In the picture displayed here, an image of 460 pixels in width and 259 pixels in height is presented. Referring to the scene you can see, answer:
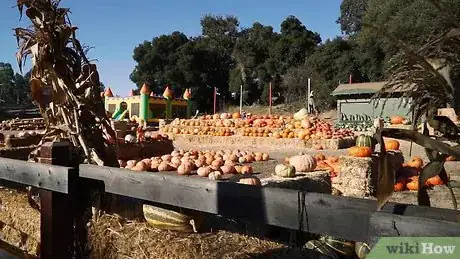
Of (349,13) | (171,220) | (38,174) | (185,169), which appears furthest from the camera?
(349,13)

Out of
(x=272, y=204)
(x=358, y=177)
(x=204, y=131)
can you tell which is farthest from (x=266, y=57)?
(x=272, y=204)

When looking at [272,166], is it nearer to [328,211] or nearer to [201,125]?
[328,211]

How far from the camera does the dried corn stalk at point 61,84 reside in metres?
4.51

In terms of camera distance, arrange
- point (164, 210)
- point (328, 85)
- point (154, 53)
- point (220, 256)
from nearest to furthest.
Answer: point (220, 256) < point (164, 210) < point (328, 85) < point (154, 53)

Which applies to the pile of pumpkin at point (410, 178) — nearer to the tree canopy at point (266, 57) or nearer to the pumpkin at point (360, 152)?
the pumpkin at point (360, 152)

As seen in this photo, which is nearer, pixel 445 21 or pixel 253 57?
pixel 445 21

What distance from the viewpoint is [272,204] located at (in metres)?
2.03

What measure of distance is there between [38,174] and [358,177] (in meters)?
6.37

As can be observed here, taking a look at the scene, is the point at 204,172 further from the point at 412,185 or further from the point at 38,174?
the point at 38,174

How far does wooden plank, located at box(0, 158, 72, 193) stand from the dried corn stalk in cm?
84

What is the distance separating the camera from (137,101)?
103ft

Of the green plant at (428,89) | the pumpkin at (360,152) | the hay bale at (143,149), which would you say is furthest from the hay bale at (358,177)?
the green plant at (428,89)

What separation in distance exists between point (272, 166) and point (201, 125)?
412 inches

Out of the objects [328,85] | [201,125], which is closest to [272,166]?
[201,125]
